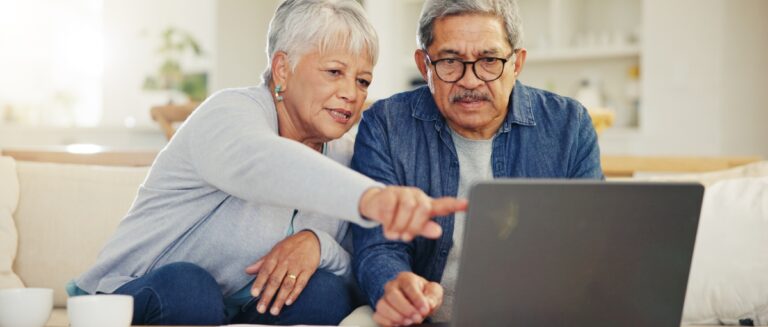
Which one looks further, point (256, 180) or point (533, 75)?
point (533, 75)

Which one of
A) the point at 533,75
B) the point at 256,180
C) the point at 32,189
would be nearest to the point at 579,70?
the point at 533,75

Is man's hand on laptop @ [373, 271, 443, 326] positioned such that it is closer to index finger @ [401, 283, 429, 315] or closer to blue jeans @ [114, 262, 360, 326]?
index finger @ [401, 283, 429, 315]

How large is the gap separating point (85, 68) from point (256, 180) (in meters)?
6.92

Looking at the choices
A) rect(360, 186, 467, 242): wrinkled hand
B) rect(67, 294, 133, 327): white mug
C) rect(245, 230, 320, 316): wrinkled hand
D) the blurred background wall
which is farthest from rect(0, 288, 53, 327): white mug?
the blurred background wall

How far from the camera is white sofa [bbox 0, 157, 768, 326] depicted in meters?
1.83

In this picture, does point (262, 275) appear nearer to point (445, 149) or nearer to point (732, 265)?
point (445, 149)

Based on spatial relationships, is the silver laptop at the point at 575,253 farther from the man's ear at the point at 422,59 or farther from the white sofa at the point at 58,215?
the white sofa at the point at 58,215

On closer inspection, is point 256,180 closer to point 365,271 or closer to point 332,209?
point 332,209

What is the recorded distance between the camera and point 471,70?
167 centimetres

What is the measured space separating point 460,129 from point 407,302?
1.94 feet

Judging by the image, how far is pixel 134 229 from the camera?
1.57 m

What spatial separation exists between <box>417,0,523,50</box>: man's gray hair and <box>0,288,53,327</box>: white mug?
2.99 ft

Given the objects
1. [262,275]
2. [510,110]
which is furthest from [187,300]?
[510,110]

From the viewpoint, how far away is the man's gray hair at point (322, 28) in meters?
1.59
